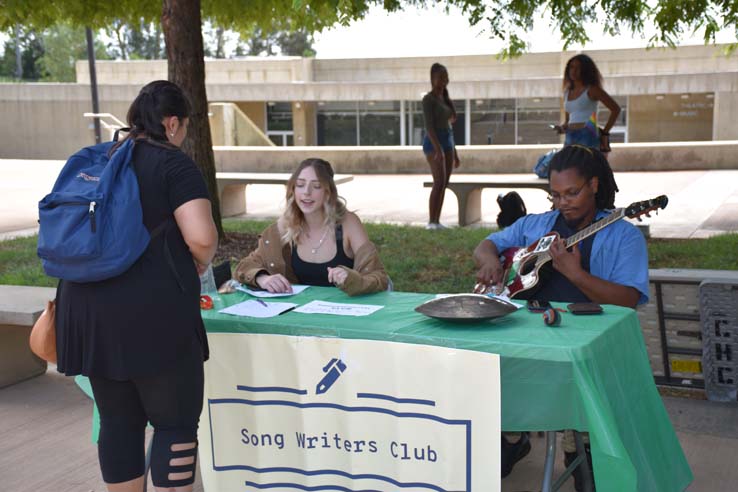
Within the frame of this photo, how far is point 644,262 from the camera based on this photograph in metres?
3.65

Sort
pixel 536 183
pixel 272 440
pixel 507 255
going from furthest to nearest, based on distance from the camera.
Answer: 1. pixel 536 183
2. pixel 507 255
3. pixel 272 440

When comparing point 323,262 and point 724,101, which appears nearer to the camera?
point 323,262

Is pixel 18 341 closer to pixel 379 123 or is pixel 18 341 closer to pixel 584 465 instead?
pixel 584 465

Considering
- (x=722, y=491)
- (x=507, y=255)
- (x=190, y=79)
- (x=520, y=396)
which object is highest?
(x=190, y=79)

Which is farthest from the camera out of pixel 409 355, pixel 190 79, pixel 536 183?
pixel 536 183

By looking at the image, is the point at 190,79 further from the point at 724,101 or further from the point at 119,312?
the point at 724,101

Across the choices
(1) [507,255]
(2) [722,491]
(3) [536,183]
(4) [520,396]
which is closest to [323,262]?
(1) [507,255]

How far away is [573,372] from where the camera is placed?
9.12 ft

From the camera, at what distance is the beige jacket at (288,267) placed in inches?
149

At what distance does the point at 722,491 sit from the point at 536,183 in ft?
23.4

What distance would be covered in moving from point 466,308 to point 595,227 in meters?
0.83

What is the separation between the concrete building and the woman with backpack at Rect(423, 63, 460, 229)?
16.4 m

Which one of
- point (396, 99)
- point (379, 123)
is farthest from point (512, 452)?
Answer: point (379, 123)

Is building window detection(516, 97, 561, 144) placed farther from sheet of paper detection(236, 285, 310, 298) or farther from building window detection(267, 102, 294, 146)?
sheet of paper detection(236, 285, 310, 298)
